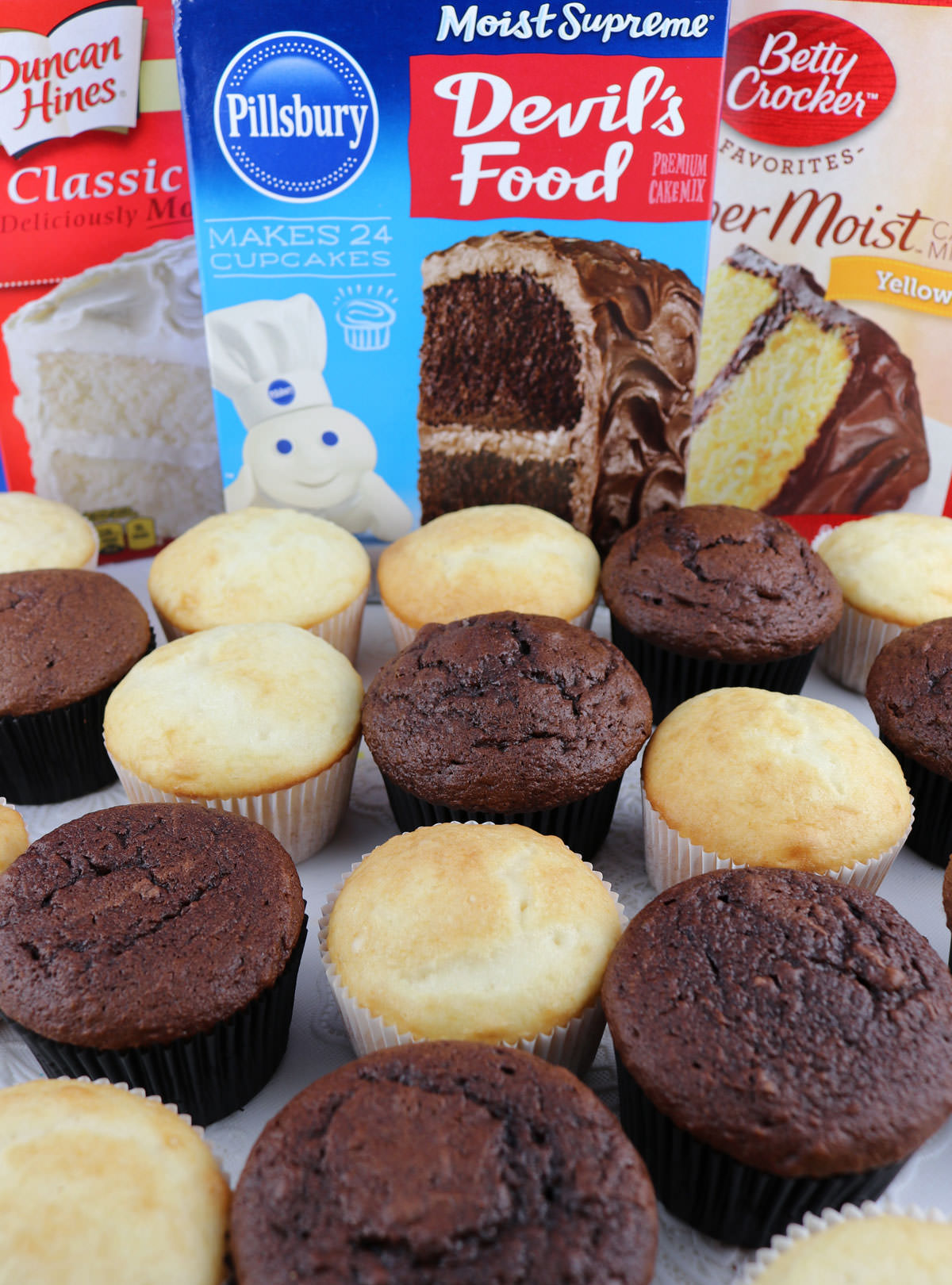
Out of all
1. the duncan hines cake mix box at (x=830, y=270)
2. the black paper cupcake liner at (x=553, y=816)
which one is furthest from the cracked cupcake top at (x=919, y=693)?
the duncan hines cake mix box at (x=830, y=270)

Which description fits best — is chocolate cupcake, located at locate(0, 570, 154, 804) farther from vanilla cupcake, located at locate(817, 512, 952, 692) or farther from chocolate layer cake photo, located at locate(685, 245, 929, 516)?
vanilla cupcake, located at locate(817, 512, 952, 692)

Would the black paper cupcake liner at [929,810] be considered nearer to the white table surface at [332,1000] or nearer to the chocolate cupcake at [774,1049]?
the white table surface at [332,1000]

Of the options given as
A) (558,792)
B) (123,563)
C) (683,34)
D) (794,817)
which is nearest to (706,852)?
(794,817)

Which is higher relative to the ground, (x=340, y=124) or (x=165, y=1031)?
(x=340, y=124)

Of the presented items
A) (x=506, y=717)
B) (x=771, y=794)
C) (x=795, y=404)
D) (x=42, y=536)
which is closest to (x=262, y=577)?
(x=42, y=536)

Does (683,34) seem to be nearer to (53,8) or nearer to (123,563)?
(53,8)

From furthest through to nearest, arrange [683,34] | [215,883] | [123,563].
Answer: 1. [123,563]
2. [683,34]
3. [215,883]
